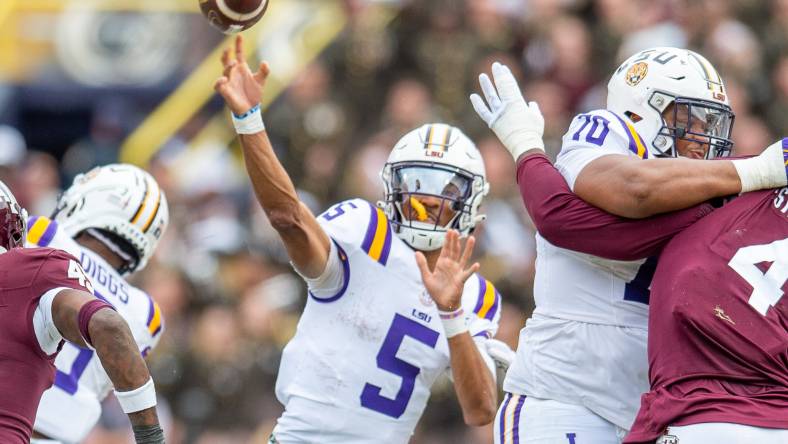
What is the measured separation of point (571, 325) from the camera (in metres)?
5.09

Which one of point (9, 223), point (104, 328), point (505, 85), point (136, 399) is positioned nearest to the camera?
point (104, 328)

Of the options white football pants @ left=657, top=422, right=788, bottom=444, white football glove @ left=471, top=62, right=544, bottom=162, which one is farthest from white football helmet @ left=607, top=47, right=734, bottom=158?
white football pants @ left=657, top=422, right=788, bottom=444

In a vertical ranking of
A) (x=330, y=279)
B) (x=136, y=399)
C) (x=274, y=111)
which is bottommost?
(x=136, y=399)

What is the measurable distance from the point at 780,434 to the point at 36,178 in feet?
27.4

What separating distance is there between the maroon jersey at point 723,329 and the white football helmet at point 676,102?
1.88 ft

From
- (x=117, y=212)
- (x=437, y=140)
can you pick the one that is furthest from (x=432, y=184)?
(x=117, y=212)

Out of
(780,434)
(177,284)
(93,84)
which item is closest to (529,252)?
(177,284)

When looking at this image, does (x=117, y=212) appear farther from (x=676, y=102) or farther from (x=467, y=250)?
(x=676, y=102)

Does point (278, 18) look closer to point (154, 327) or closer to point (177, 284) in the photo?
point (177, 284)

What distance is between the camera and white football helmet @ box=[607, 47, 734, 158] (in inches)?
202

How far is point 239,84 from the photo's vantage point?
564 cm

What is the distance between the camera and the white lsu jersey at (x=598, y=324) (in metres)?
5.01

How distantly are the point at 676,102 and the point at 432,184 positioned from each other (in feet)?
4.29

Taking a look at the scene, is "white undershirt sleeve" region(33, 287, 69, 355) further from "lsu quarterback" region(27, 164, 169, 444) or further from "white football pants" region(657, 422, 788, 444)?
"white football pants" region(657, 422, 788, 444)
